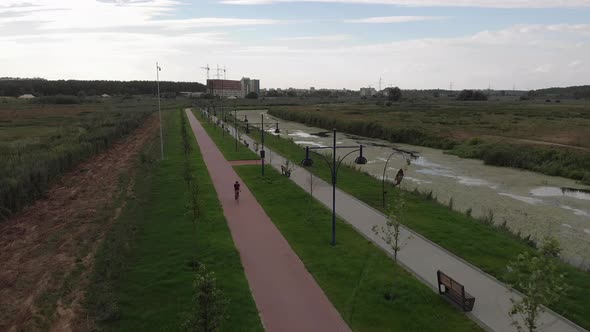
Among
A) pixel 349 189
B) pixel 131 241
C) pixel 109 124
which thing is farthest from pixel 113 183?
pixel 109 124

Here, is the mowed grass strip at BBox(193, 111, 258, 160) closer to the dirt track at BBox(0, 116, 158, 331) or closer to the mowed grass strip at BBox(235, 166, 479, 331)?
the dirt track at BBox(0, 116, 158, 331)

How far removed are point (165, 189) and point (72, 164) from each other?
14.5 m

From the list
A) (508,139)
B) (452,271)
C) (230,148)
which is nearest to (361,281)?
(452,271)

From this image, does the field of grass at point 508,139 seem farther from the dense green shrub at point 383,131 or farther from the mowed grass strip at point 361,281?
the mowed grass strip at point 361,281

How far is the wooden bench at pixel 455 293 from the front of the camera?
11664 millimetres

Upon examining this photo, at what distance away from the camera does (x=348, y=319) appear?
11.5 m

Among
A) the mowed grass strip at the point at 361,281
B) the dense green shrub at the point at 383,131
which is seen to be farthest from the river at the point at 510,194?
the mowed grass strip at the point at 361,281

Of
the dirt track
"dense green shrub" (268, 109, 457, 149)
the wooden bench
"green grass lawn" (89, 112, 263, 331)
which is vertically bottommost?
the dirt track

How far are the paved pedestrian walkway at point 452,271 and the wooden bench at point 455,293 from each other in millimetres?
327

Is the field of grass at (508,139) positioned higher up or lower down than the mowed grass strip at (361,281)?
higher up

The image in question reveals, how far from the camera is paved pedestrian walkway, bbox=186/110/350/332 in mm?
11328

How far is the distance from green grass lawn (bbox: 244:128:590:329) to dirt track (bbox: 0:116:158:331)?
1343cm

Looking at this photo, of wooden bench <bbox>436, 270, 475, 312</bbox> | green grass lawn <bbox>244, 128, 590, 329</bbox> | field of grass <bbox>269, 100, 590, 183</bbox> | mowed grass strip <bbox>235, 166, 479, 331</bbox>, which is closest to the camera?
mowed grass strip <bbox>235, 166, 479, 331</bbox>

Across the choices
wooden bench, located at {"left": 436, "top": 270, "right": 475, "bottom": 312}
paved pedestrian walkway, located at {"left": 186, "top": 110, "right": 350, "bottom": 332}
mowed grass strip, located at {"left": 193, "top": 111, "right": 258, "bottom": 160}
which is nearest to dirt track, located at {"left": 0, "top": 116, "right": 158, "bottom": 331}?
paved pedestrian walkway, located at {"left": 186, "top": 110, "right": 350, "bottom": 332}
